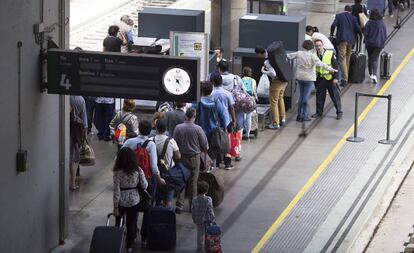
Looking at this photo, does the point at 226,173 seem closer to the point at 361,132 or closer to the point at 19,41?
the point at 361,132

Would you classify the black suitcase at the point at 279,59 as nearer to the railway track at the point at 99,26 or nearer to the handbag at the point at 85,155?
the handbag at the point at 85,155

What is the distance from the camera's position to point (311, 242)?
57.1 feet

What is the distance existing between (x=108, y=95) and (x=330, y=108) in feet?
35.1

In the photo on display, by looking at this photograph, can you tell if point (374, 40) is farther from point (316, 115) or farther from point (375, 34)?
point (316, 115)

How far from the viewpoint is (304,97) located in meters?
23.6

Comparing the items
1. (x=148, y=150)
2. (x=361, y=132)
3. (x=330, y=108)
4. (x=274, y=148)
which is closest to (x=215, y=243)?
(x=148, y=150)

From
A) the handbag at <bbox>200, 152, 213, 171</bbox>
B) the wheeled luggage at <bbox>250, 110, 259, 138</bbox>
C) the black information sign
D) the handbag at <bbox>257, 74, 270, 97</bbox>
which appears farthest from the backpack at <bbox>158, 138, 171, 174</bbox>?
the handbag at <bbox>257, 74, 270, 97</bbox>

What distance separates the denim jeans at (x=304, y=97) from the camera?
23.5 meters

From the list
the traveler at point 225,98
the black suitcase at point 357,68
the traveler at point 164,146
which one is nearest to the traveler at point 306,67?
the black suitcase at point 357,68

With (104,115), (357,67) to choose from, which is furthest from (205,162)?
(357,67)

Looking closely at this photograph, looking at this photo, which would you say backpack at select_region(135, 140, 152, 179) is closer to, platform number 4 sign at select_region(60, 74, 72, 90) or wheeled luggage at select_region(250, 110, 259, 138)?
platform number 4 sign at select_region(60, 74, 72, 90)

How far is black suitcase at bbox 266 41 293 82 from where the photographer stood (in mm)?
22781

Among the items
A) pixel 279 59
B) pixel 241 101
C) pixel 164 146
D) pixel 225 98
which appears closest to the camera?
pixel 164 146

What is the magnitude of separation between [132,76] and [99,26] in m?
18.4
